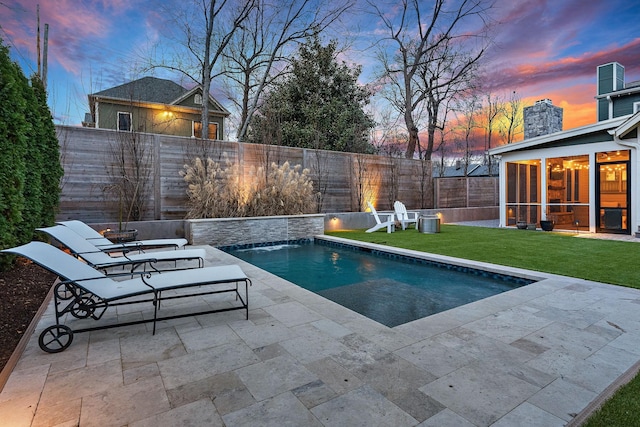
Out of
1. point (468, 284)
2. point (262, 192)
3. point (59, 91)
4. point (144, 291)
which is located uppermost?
point (59, 91)

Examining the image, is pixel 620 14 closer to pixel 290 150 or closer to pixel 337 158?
pixel 337 158

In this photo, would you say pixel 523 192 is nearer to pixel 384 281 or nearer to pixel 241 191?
pixel 384 281

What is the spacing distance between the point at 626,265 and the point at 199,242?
7882mm

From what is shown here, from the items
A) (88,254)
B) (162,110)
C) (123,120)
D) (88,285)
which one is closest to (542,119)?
(88,254)

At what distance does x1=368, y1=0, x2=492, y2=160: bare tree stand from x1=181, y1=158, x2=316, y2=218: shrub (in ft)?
31.3

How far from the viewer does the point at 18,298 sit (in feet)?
11.5

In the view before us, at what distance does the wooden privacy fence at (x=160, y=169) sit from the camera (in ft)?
24.3

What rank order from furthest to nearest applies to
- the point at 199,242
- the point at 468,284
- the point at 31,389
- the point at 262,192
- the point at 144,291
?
the point at 262,192, the point at 199,242, the point at 468,284, the point at 144,291, the point at 31,389

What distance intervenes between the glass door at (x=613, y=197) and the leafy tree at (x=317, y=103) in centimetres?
871

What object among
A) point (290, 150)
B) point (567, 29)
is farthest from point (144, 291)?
point (567, 29)

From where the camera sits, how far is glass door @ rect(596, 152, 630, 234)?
881 cm

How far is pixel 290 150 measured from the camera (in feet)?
34.5

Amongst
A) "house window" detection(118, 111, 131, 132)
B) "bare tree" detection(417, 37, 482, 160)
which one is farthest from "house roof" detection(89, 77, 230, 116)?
"bare tree" detection(417, 37, 482, 160)

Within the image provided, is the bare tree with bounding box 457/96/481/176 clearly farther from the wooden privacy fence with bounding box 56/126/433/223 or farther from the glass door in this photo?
the wooden privacy fence with bounding box 56/126/433/223
